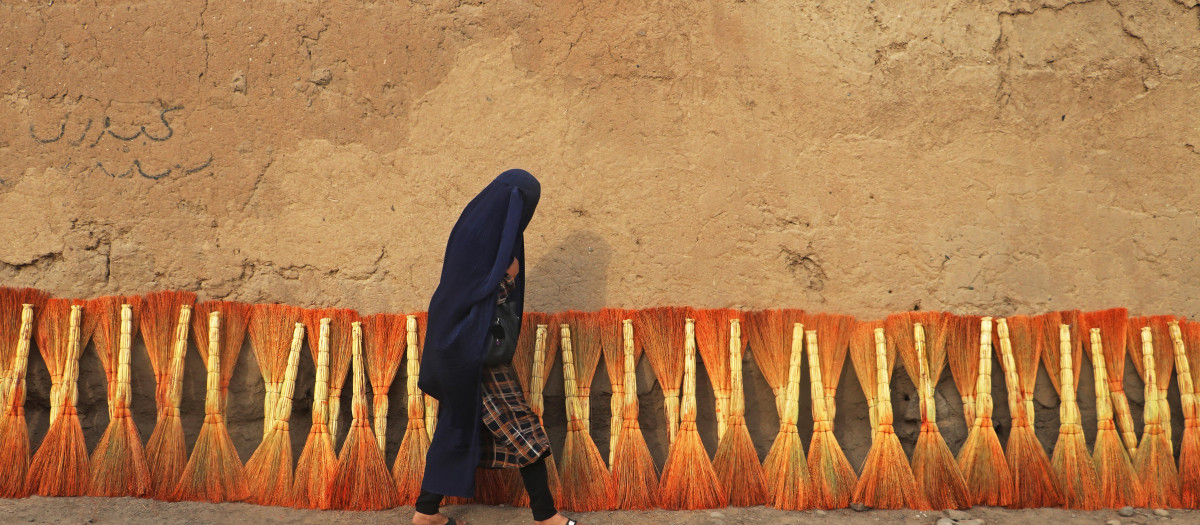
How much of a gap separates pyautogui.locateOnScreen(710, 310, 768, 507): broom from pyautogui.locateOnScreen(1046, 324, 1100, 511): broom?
1121 mm

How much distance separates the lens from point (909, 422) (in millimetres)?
3271

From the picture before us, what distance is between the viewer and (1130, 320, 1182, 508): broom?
314 cm

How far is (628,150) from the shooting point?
3.28 metres

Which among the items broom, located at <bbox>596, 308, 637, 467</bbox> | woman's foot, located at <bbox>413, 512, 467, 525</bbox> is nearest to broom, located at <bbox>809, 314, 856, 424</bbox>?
broom, located at <bbox>596, 308, 637, 467</bbox>

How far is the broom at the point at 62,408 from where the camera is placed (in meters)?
3.04

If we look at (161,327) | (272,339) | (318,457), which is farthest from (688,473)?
(161,327)

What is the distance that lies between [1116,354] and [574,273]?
6.95ft

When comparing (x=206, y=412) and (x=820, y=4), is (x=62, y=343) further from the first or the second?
(x=820, y=4)

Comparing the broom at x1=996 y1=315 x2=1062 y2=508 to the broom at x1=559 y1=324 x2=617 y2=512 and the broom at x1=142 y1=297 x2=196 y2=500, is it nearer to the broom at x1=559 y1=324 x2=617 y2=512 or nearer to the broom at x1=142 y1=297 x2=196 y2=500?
the broom at x1=559 y1=324 x2=617 y2=512

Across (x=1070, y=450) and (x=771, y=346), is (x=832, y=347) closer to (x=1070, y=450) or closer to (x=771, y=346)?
(x=771, y=346)

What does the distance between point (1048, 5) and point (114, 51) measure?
3.68 m

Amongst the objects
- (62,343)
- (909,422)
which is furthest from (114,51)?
(909,422)

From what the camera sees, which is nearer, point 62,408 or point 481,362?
point 481,362

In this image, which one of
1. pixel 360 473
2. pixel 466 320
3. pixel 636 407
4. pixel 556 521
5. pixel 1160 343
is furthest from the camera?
pixel 1160 343
